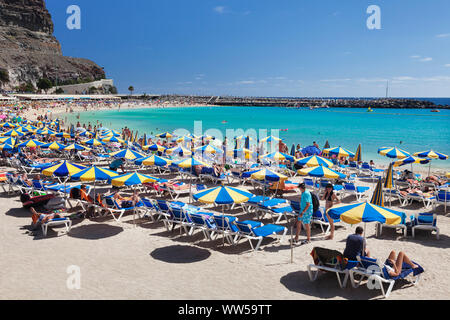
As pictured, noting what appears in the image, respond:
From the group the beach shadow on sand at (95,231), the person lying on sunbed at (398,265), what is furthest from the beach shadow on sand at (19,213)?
the person lying on sunbed at (398,265)

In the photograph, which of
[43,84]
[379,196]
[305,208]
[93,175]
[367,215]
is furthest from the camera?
[43,84]

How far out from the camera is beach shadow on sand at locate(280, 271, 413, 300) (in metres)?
5.28

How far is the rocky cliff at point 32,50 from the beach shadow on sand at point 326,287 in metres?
114

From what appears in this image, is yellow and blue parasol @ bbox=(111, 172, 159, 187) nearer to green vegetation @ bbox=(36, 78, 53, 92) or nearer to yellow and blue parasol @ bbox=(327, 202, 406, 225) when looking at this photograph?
yellow and blue parasol @ bbox=(327, 202, 406, 225)

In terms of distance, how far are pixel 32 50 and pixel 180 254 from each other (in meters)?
142

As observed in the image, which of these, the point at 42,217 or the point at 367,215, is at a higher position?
the point at 367,215

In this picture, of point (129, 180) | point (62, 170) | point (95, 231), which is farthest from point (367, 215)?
point (62, 170)

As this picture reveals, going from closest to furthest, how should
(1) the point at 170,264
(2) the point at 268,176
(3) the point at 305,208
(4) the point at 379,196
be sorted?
(1) the point at 170,264, (3) the point at 305,208, (4) the point at 379,196, (2) the point at 268,176

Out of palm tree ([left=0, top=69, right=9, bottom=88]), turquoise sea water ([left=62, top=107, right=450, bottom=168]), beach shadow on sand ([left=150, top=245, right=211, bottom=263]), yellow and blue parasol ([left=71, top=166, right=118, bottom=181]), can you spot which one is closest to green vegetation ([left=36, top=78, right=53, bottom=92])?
palm tree ([left=0, top=69, right=9, bottom=88])

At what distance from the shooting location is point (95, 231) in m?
8.00

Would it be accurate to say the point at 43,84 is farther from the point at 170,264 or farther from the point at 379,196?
the point at 379,196

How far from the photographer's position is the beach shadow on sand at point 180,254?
6552 mm

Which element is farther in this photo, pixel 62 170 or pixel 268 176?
pixel 268 176

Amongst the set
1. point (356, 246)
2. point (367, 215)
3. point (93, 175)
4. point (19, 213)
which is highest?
point (93, 175)
